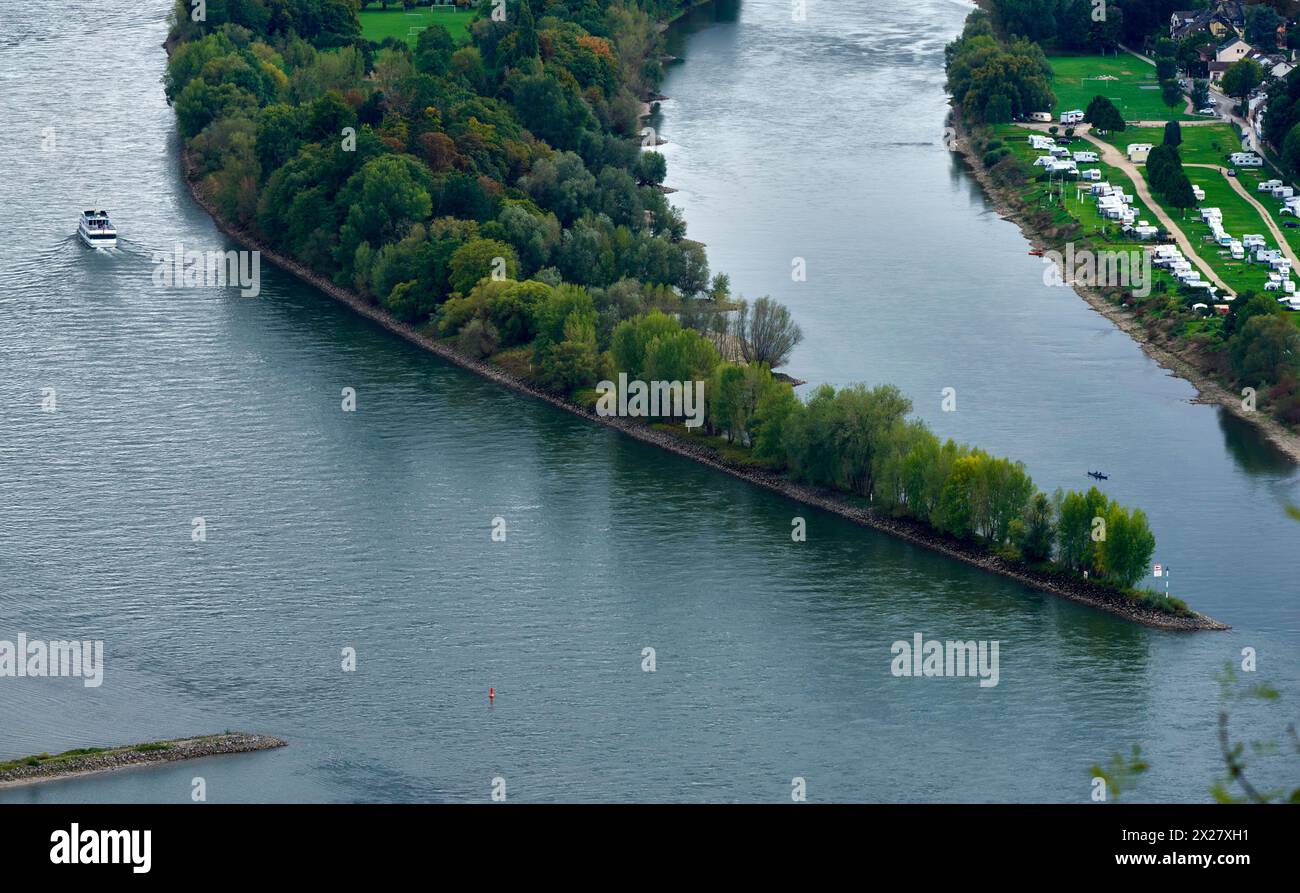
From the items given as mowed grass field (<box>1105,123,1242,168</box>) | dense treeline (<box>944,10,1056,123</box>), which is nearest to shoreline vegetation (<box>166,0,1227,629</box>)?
dense treeline (<box>944,10,1056,123</box>)

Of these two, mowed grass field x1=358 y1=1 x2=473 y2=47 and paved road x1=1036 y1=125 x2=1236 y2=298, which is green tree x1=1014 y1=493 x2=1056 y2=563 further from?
mowed grass field x1=358 y1=1 x2=473 y2=47

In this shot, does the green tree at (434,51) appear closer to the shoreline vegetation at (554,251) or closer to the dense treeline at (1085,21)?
the shoreline vegetation at (554,251)

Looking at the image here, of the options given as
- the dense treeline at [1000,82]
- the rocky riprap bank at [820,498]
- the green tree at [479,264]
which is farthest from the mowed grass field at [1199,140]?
the rocky riprap bank at [820,498]

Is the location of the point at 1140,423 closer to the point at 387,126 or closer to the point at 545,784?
the point at 545,784

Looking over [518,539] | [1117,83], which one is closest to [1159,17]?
[1117,83]

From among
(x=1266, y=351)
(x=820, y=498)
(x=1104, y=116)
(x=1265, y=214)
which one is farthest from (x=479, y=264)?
(x=1104, y=116)

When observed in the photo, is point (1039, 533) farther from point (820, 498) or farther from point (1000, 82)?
point (1000, 82)

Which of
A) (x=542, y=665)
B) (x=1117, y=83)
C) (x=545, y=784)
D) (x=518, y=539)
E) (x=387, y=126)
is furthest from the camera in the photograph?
(x=1117, y=83)
